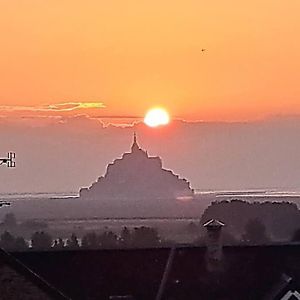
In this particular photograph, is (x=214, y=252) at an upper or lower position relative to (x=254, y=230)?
lower

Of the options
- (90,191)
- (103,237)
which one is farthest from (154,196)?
Result: (103,237)

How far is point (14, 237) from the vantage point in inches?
2146

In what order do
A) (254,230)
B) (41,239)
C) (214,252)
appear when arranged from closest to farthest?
(214,252), (41,239), (254,230)

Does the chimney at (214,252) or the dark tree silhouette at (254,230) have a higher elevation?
the dark tree silhouette at (254,230)

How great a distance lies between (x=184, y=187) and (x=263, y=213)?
17833mm

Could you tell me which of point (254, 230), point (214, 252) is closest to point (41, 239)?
point (254, 230)

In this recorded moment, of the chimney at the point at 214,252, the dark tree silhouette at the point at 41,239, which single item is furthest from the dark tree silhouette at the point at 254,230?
the chimney at the point at 214,252

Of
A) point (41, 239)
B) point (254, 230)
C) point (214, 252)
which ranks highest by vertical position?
point (254, 230)

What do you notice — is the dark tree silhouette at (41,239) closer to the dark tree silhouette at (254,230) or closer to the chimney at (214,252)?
the dark tree silhouette at (254,230)

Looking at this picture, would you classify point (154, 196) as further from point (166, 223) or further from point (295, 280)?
point (295, 280)

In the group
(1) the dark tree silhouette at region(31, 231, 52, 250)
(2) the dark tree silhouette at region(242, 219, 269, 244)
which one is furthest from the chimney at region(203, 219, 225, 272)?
(2) the dark tree silhouette at region(242, 219, 269, 244)

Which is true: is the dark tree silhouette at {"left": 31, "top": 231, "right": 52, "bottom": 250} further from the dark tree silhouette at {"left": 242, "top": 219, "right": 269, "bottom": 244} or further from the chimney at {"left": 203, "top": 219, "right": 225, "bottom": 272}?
the chimney at {"left": 203, "top": 219, "right": 225, "bottom": 272}

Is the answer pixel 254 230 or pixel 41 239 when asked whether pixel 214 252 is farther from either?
pixel 254 230

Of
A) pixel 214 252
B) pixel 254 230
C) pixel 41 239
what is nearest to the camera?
pixel 214 252
